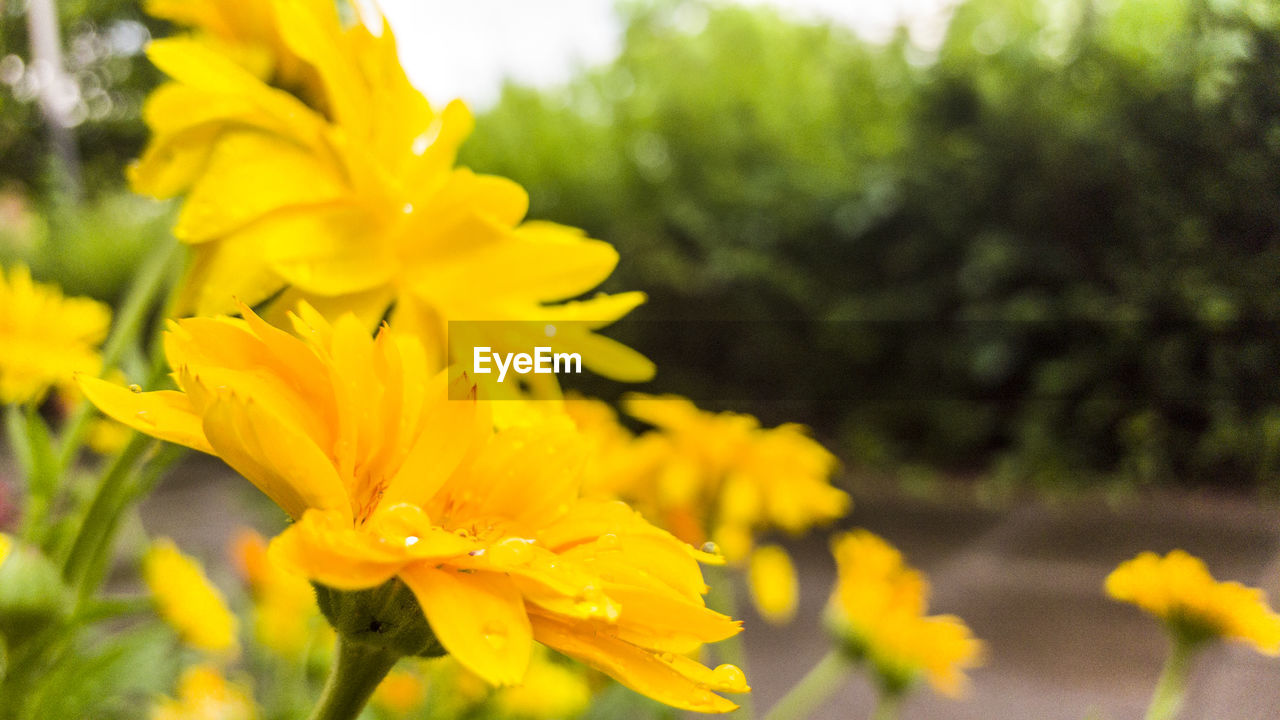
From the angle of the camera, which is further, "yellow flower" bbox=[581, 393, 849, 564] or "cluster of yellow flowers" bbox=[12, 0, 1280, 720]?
"yellow flower" bbox=[581, 393, 849, 564]

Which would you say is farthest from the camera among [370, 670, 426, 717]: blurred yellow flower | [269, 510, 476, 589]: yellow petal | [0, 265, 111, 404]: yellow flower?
[370, 670, 426, 717]: blurred yellow flower

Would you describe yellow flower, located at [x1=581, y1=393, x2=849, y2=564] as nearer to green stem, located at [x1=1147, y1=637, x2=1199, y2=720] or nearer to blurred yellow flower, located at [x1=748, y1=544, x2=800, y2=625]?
blurred yellow flower, located at [x1=748, y1=544, x2=800, y2=625]

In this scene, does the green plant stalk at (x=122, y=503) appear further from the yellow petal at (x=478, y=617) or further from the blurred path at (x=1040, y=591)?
the blurred path at (x=1040, y=591)

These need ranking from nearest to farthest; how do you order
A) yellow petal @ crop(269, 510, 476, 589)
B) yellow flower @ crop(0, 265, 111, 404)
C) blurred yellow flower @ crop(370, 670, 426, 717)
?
yellow petal @ crop(269, 510, 476, 589), yellow flower @ crop(0, 265, 111, 404), blurred yellow flower @ crop(370, 670, 426, 717)

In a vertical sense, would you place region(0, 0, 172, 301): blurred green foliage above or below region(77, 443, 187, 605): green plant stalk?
above

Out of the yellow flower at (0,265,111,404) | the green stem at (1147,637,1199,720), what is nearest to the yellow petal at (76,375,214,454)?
the yellow flower at (0,265,111,404)

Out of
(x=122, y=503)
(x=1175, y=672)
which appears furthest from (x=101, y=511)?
(x=1175, y=672)

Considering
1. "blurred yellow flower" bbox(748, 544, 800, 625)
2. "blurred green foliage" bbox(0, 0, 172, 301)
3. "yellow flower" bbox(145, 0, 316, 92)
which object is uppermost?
"blurred green foliage" bbox(0, 0, 172, 301)
